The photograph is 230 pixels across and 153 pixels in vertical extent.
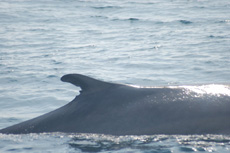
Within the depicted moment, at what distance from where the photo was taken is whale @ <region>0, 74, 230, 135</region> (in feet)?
26.5

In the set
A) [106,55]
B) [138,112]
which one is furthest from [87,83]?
[106,55]

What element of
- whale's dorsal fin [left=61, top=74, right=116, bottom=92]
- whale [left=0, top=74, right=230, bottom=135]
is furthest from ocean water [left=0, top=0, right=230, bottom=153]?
whale's dorsal fin [left=61, top=74, right=116, bottom=92]

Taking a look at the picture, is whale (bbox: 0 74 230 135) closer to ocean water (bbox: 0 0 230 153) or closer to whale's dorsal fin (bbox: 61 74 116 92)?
whale's dorsal fin (bbox: 61 74 116 92)

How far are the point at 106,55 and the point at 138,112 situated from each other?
11163mm

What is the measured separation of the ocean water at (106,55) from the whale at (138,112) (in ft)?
0.51

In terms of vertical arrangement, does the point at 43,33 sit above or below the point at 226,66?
above

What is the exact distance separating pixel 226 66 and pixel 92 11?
764 inches

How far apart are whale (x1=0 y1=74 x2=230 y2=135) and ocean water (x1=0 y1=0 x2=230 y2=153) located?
15cm

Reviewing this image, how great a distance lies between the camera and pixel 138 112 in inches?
320

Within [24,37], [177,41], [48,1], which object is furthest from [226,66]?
[48,1]

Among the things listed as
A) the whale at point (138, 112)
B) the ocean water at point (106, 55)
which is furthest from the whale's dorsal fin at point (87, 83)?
the ocean water at point (106, 55)

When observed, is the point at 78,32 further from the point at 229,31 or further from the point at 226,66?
the point at 226,66

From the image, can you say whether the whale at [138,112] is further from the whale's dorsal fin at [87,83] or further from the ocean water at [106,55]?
the ocean water at [106,55]

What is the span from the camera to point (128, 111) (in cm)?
815
